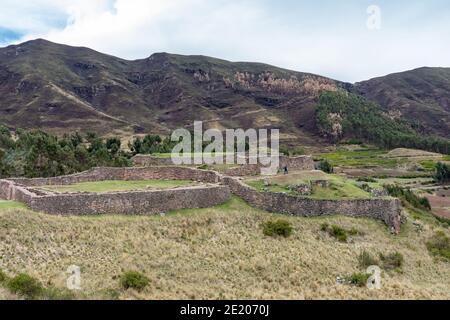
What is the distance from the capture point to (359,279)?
25.2m

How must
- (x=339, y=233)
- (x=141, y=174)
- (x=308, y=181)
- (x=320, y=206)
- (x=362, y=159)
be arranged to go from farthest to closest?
Result: 1. (x=362, y=159)
2. (x=141, y=174)
3. (x=308, y=181)
4. (x=320, y=206)
5. (x=339, y=233)

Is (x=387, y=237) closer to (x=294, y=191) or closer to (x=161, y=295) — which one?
(x=294, y=191)

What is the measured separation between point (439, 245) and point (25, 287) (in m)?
28.0

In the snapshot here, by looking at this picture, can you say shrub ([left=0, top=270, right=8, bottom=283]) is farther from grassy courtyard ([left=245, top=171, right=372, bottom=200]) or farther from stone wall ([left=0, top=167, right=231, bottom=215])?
grassy courtyard ([left=245, top=171, right=372, bottom=200])

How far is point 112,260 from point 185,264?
370 cm

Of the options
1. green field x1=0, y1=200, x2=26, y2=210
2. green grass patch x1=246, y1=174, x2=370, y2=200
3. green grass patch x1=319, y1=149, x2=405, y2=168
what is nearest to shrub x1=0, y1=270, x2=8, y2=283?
green field x1=0, y1=200, x2=26, y2=210

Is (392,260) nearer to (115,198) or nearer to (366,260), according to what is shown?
(366,260)

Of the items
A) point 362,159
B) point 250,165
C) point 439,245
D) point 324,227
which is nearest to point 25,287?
point 324,227

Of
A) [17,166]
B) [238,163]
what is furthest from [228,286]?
[17,166]

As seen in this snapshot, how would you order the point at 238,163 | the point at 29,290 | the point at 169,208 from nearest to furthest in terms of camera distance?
the point at 29,290 < the point at 169,208 < the point at 238,163

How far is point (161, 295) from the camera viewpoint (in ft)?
68.4

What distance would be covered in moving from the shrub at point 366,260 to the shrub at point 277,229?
441 cm

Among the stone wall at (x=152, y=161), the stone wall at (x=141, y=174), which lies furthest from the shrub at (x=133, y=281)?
the stone wall at (x=152, y=161)
